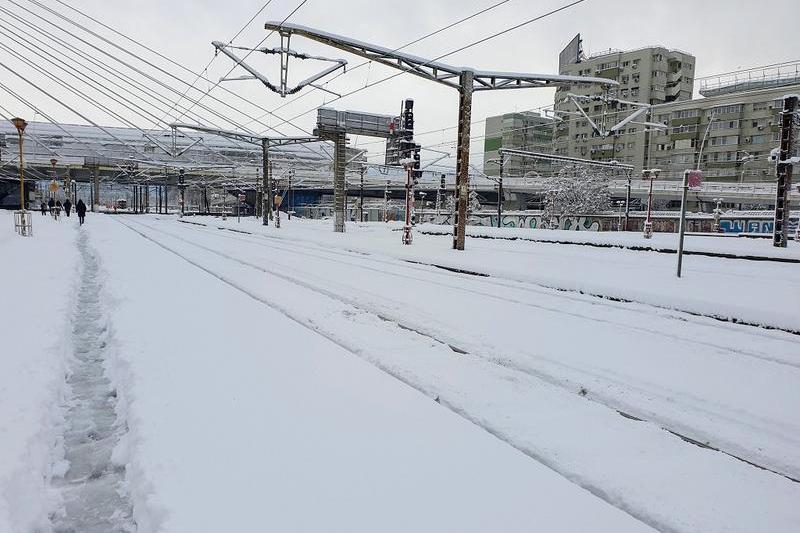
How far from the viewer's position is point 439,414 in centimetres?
388

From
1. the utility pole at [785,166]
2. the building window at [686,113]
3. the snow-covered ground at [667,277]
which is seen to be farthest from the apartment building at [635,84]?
the snow-covered ground at [667,277]

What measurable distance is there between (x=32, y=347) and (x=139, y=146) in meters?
113

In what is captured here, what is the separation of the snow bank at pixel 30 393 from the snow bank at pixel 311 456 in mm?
495

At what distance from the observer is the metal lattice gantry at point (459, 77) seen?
17.1m

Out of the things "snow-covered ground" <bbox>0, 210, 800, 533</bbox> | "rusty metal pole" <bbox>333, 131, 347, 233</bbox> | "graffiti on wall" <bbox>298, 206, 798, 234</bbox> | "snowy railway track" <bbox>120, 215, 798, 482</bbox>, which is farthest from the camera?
"graffiti on wall" <bbox>298, 206, 798, 234</bbox>

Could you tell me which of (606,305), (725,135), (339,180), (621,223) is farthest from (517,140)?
(606,305)

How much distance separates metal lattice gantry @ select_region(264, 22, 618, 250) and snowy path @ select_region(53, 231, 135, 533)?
45.4ft

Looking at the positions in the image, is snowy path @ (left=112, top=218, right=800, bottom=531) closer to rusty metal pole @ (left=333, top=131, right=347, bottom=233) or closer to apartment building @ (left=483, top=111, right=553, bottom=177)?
rusty metal pole @ (left=333, top=131, right=347, bottom=233)

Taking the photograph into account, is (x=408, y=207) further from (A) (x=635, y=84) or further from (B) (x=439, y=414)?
(A) (x=635, y=84)

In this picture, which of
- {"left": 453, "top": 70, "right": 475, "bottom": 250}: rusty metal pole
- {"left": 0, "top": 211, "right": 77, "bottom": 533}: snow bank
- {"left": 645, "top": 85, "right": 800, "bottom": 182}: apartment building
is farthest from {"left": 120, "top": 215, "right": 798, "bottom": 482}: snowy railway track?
{"left": 645, "top": 85, "right": 800, "bottom": 182}: apartment building

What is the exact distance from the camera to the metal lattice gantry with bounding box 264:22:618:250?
1708cm

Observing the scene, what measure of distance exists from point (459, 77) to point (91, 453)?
17.9 meters

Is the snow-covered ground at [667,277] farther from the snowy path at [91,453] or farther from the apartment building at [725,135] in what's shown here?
the apartment building at [725,135]

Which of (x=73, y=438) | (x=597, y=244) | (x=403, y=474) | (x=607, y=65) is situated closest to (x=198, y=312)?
(x=73, y=438)
